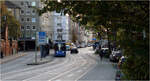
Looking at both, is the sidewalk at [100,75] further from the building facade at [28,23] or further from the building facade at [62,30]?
the building facade at [62,30]

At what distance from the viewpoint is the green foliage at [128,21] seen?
3.22 meters

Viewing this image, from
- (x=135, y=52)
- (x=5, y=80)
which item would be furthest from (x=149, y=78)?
(x=5, y=80)

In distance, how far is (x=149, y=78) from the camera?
3297 mm

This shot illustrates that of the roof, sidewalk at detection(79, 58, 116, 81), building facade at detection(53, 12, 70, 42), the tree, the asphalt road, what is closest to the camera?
sidewalk at detection(79, 58, 116, 81)

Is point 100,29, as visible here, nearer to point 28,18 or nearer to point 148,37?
point 148,37

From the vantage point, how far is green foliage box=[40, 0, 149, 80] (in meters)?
3.22

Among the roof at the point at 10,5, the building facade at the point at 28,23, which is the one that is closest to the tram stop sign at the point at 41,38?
the building facade at the point at 28,23

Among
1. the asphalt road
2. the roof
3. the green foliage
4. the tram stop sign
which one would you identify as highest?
the roof

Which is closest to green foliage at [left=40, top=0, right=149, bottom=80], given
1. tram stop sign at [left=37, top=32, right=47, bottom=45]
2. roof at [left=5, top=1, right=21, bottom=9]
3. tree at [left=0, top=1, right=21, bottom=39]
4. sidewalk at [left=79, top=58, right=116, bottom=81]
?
sidewalk at [left=79, top=58, right=116, bottom=81]

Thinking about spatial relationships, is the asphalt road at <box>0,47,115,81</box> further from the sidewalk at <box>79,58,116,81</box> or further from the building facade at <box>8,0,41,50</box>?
the building facade at <box>8,0,41,50</box>

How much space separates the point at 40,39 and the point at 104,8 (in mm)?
30241

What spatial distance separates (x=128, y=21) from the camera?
3539 mm

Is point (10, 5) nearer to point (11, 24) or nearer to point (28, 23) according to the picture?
point (28, 23)

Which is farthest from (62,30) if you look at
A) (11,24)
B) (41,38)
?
(41,38)
